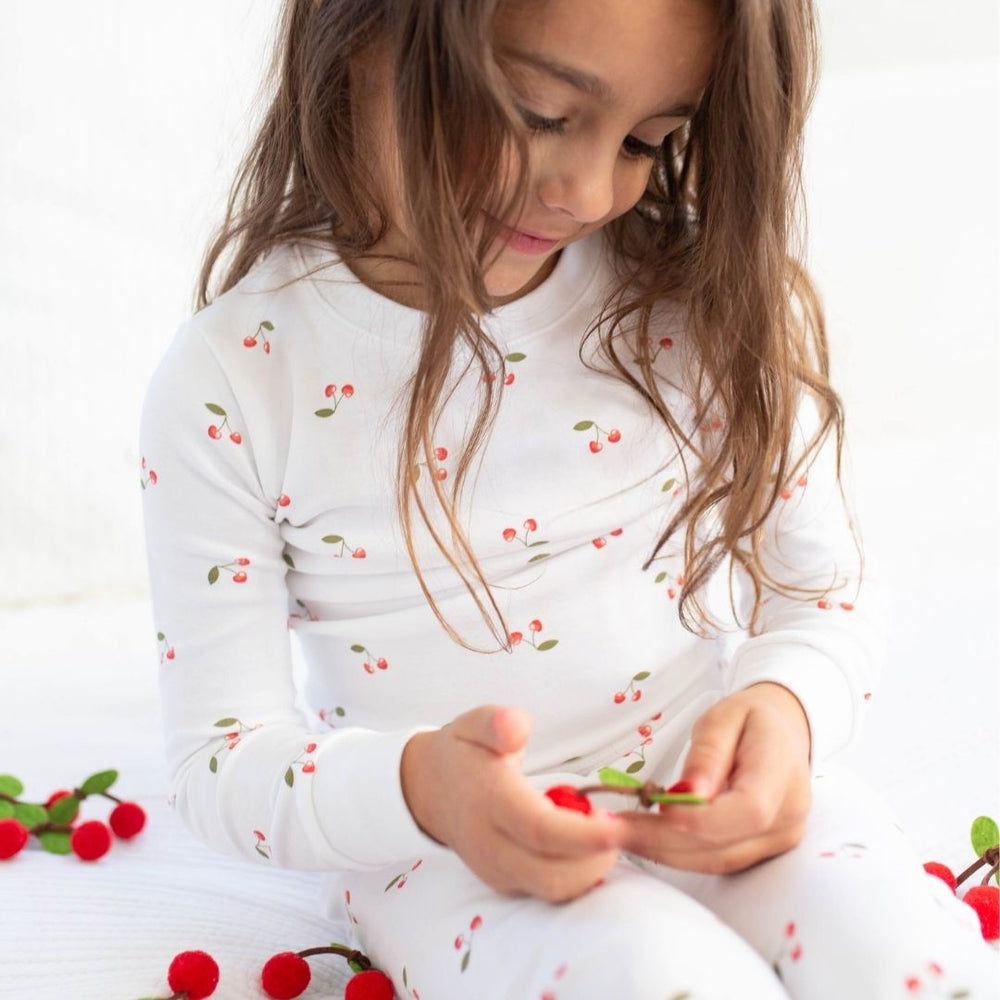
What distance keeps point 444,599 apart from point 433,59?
299 millimetres

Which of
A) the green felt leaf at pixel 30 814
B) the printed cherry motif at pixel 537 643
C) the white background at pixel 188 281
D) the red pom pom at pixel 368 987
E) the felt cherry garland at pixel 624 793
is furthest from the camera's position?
the white background at pixel 188 281

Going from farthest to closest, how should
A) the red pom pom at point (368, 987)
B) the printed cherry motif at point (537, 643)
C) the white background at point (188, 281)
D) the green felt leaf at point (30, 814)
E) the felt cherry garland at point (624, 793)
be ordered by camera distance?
1. the white background at point (188, 281)
2. the green felt leaf at point (30, 814)
3. the printed cherry motif at point (537, 643)
4. the red pom pom at point (368, 987)
5. the felt cherry garland at point (624, 793)

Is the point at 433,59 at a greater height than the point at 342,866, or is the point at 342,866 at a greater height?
the point at 433,59

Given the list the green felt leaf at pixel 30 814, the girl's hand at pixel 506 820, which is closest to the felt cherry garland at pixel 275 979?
the girl's hand at pixel 506 820

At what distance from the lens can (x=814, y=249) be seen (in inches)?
58.9

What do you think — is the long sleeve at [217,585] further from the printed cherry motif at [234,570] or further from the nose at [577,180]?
the nose at [577,180]

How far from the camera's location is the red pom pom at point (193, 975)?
0.69 meters

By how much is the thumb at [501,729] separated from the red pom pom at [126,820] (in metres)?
0.38

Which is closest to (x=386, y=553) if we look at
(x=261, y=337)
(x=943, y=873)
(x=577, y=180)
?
(x=261, y=337)

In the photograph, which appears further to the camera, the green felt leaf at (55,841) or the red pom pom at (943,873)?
the green felt leaf at (55,841)

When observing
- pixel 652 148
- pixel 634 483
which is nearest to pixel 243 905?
pixel 634 483

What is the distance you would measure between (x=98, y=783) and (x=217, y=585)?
246mm

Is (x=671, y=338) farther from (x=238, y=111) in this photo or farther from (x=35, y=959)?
(x=238, y=111)

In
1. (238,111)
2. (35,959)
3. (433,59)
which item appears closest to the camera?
(433,59)
